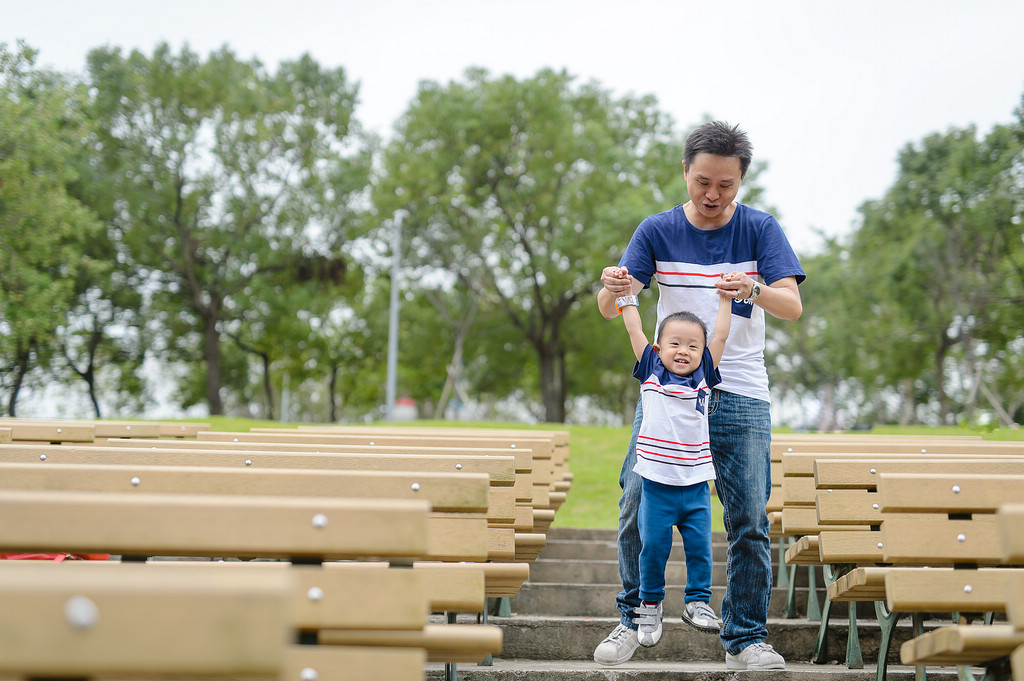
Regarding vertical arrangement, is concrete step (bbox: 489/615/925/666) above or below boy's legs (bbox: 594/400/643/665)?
below

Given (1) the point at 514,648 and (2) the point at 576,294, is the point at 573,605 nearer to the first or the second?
(1) the point at 514,648

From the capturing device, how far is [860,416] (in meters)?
41.7

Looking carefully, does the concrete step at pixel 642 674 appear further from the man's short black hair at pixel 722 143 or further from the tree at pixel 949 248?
the tree at pixel 949 248

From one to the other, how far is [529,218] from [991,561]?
26.2 m

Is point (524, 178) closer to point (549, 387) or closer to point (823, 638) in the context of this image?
point (549, 387)

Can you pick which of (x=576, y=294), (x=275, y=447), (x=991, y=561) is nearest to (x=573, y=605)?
(x=275, y=447)

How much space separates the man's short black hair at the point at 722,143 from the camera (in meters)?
3.50

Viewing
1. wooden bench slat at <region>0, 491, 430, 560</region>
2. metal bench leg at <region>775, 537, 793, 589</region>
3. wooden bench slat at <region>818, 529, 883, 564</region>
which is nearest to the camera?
wooden bench slat at <region>0, 491, 430, 560</region>

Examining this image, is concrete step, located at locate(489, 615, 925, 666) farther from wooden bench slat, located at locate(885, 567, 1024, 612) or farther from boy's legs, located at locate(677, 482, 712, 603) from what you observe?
wooden bench slat, located at locate(885, 567, 1024, 612)

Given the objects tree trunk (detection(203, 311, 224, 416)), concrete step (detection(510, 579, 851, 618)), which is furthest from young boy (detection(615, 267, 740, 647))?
tree trunk (detection(203, 311, 224, 416))

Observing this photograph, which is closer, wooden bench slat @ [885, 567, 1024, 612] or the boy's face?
wooden bench slat @ [885, 567, 1024, 612]

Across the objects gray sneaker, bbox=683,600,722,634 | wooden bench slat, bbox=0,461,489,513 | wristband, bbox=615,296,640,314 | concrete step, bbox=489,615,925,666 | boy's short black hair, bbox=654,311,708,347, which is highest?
wristband, bbox=615,296,640,314

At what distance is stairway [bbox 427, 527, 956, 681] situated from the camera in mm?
3707

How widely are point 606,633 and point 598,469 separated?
7630mm
